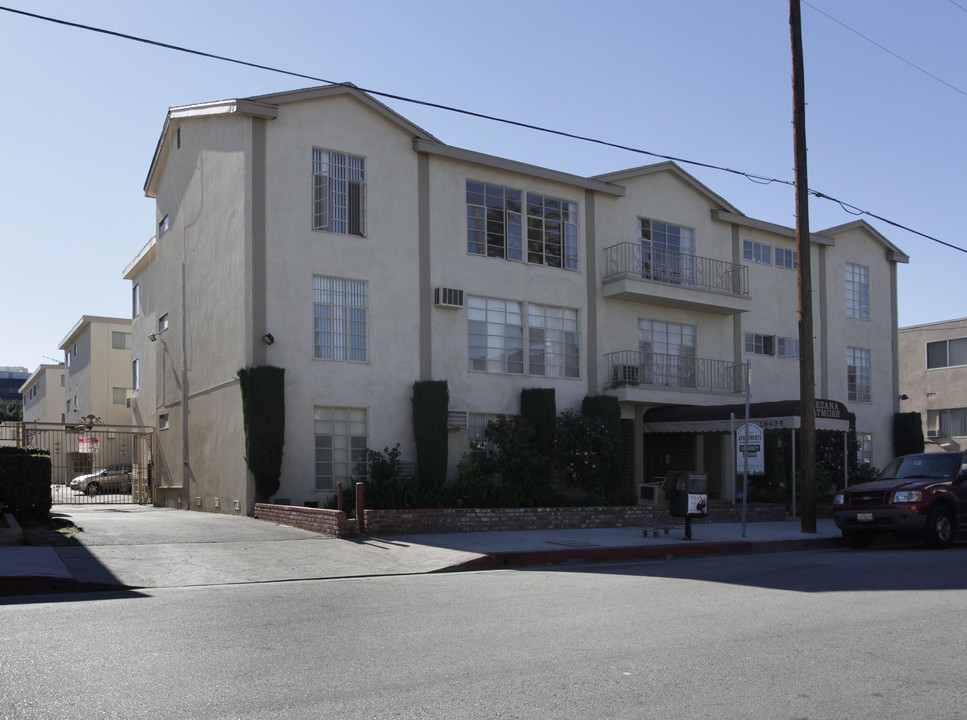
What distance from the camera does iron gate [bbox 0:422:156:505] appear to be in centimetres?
2527

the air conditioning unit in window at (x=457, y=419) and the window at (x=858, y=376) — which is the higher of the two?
the window at (x=858, y=376)

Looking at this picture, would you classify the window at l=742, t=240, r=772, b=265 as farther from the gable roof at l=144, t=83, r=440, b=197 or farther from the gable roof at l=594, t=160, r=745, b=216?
the gable roof at l=144, t=83, r=440, b=197

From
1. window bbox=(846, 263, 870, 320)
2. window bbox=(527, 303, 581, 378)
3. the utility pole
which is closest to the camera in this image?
the utility pole

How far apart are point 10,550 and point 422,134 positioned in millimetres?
13346

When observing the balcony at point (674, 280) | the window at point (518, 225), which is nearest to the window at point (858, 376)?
the balcony at point (674, 280)

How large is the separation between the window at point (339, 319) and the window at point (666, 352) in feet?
27.4

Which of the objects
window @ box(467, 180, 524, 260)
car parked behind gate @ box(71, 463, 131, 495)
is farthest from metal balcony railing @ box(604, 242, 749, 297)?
car parked behind gate @ box(71, 463, 131, 495)

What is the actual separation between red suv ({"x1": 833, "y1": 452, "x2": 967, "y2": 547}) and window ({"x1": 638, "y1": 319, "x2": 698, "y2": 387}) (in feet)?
28.7

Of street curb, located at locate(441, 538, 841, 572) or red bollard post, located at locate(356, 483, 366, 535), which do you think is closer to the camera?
street curb, located at locate(441, 538, 841, 572)

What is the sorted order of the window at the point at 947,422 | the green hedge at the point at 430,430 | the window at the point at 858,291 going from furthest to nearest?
the window at the point at 947,422
the window at the point at 858,291
the green hedge at the point at 430,430

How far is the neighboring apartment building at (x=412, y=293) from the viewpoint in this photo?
2005 centimetres

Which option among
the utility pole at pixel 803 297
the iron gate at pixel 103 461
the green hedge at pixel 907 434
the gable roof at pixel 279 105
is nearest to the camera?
the utility pole at pixel 803 297

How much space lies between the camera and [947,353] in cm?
3812

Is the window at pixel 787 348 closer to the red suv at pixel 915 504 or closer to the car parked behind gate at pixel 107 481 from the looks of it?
the red suv at pixel 915 504
